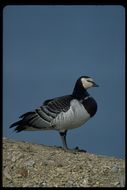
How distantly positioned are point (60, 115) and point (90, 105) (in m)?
0.74

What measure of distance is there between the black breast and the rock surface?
4.18 feet

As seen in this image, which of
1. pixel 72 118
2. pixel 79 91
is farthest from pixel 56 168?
pixel 79 91

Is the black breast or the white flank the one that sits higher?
the black breast

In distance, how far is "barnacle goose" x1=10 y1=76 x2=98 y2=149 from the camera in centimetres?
1430

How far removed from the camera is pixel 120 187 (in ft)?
37.9

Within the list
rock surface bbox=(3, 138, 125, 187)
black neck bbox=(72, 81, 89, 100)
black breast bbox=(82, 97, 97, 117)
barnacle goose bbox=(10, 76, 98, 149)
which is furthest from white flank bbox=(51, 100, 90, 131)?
rock surface bbox=(3, 138, 125, 187)

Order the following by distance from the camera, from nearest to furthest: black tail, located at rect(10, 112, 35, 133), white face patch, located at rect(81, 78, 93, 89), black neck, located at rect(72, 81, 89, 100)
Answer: black tail, located at rect(10, 112, 35, 133) → black neck, located at rect(72, 81, 89, 100) → white face patch, located at rect(81, 78, 93, 89)

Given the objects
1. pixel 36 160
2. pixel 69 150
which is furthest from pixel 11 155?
pixel 69 150

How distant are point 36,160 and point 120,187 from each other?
1.86 meters

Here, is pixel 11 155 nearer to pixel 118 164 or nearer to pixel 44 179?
pixel 44 179

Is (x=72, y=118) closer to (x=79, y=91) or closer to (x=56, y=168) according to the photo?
(x=79, y=91)

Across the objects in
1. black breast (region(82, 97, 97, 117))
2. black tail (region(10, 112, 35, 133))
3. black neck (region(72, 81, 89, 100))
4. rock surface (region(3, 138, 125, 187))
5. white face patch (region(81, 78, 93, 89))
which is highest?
white face patch (region(81, 78, 93, 89))

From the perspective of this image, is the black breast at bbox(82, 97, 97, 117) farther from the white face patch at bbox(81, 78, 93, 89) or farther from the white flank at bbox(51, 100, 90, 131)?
the white face patch at bbox(81, 78, 93, 89)

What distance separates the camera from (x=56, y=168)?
1241 centimetres
